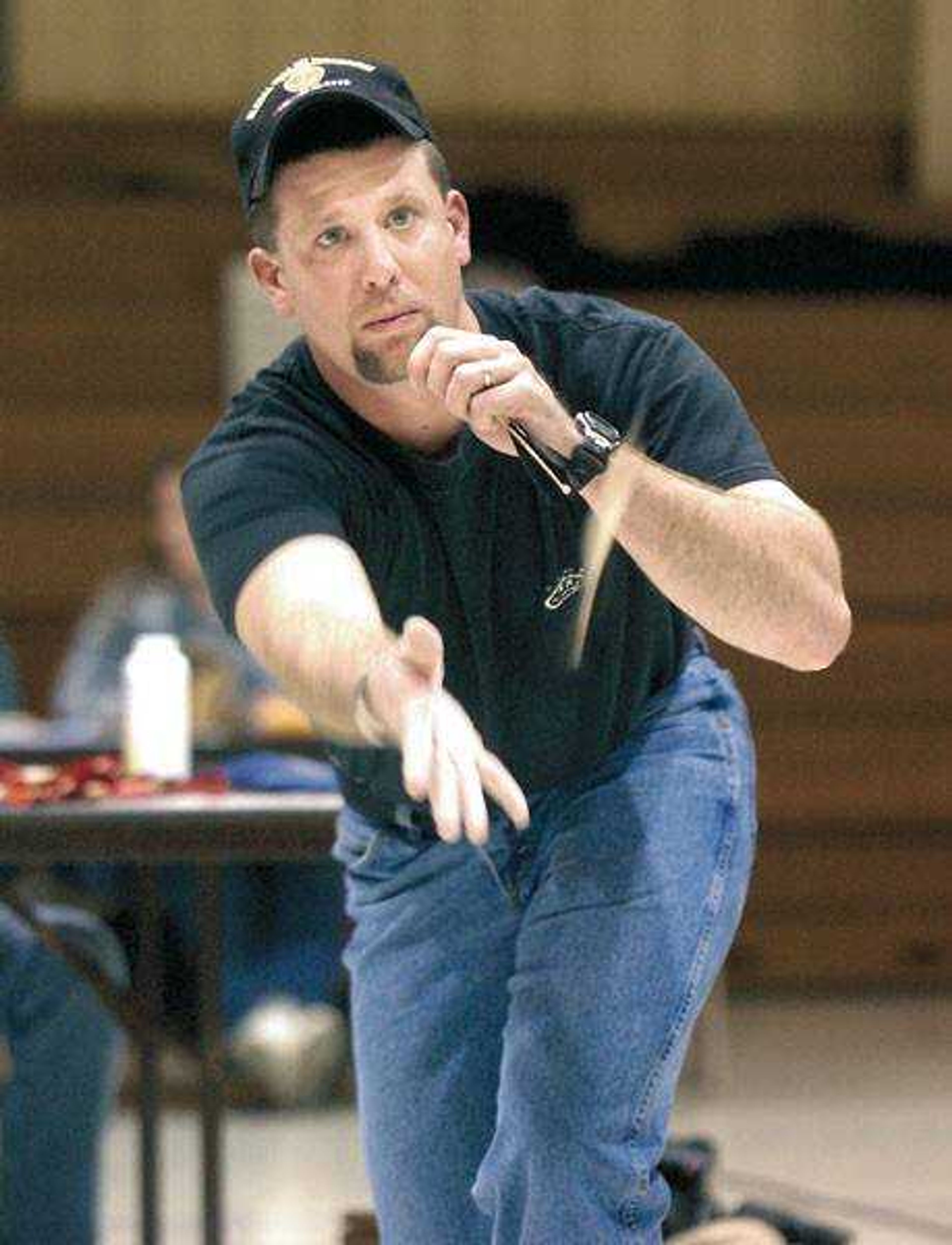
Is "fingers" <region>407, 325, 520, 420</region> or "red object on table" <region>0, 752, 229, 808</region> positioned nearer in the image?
"fingers" <region>407, 325, 520, 420</region>

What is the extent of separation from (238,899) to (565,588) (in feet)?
12.7

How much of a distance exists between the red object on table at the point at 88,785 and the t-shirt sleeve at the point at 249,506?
1195mm

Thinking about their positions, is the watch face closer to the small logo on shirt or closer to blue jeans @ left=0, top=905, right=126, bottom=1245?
the small logo on shirt

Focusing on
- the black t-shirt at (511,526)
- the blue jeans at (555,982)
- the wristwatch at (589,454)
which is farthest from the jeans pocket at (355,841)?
the wristwatch at (589,454)

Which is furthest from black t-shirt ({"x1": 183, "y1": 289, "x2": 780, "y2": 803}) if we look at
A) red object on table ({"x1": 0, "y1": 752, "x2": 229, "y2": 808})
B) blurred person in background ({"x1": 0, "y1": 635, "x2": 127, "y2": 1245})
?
blurred person in background ({"x1": 0, "y1": 635, "x2": 127, "y2": 1245})

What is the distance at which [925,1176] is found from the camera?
5383 mm

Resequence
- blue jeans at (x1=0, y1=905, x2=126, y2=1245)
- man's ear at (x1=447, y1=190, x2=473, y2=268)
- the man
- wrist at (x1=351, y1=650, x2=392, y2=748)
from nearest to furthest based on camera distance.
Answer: wrist at (x1=351, y1=650, x2=392, y2=748), the man, man's ear at (x1=447, y1=190, x2=473, y2=268), blue jeans at (x1=0, y1=905, x2=126, y2=1245)

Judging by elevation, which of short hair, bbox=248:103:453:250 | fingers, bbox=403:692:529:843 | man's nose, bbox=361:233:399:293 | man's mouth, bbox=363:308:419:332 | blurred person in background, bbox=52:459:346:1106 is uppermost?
short hair, bbox=248:103:453:250

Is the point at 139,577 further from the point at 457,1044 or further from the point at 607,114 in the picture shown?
the point at 457,1044

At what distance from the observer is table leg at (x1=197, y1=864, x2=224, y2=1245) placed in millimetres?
3936

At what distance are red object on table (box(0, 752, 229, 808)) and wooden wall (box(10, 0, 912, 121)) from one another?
4792mm

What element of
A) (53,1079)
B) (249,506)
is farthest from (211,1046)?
(249,506)

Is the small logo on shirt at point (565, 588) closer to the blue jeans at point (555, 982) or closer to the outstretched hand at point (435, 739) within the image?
the blue jeans at point (555, 982)

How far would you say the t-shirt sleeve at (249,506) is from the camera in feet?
8.09
